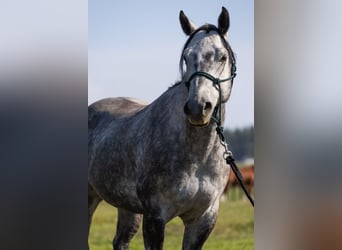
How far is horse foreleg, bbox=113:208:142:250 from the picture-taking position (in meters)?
2.50

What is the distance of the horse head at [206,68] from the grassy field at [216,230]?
47 cm

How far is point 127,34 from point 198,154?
21.0 inches

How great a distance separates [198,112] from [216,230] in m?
0.59

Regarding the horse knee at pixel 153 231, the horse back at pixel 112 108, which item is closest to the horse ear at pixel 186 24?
the horse back at pixel 112 108

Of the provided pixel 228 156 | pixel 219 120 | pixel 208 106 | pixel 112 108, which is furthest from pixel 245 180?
pixel 112 108

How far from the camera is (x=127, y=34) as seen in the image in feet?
8.02

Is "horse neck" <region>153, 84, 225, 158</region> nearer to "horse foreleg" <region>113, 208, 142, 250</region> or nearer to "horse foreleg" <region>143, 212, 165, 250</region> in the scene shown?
"horse foreleg" <region>143, 212, 165, 250</region>

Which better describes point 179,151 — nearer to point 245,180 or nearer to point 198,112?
point 198,112

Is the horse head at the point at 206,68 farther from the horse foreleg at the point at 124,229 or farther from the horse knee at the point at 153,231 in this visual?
the horse foreleg at the point at 124,229

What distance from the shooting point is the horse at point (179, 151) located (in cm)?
227

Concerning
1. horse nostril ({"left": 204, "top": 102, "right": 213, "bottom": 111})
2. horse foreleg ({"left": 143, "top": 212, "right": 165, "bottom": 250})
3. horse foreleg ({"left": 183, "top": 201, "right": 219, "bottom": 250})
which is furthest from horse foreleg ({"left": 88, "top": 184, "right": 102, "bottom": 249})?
horse nostril ({"left": 204, "top": 102, "right": 213, "bottom": 111})
